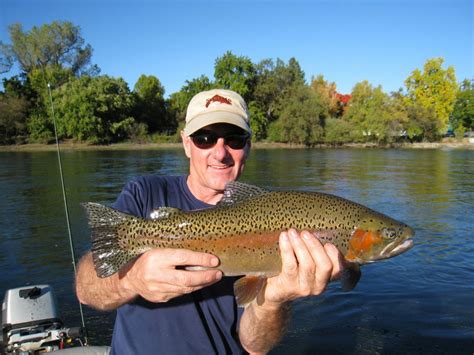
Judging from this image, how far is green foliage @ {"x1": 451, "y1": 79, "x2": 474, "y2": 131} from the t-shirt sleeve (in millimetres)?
76907

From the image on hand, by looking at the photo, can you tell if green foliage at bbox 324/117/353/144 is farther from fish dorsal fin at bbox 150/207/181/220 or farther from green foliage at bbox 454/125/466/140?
fish dorsal fin at bbox 150/207/181/220

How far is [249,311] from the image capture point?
8.53 feet

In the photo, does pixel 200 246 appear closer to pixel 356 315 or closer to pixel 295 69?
pixel 356 315

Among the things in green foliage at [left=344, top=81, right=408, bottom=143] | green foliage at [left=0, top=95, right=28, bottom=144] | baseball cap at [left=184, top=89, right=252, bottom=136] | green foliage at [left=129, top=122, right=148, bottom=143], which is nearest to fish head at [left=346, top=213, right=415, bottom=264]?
baseball cap at [left=184, top=89, right=252, bottom=136]

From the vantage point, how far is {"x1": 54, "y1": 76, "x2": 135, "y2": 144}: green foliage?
51000 millimetres

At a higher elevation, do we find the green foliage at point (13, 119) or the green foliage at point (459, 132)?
the green foliage at point (13, 119)

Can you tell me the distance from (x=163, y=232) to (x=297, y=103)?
191 feet

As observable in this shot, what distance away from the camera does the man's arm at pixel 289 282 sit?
7.88 ft

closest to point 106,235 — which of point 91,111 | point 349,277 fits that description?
point 349,277

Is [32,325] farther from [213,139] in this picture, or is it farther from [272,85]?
[272,85]

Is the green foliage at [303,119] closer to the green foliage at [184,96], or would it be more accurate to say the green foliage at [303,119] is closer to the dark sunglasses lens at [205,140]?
the green foliage at [184,96]

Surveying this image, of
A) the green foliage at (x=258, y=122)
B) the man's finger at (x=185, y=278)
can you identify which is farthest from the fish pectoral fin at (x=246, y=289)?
the green foliage at (x=258, y=122)

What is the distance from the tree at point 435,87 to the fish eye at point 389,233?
7130 centimetres

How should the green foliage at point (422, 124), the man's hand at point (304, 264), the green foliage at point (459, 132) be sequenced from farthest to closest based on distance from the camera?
the green foliage at point (459, 132) < the green foliage at point (422, 124) < the man's hand at point (304, 264)
